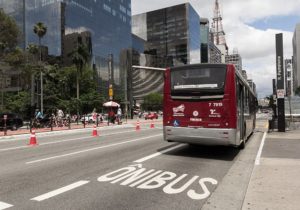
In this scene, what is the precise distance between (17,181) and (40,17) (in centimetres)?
9357

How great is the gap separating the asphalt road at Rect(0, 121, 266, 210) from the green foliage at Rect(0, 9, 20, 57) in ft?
99.5

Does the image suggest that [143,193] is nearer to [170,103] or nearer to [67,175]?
[67,175]

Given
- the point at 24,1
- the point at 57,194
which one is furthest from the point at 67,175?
the point at 24,1

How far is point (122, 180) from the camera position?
853cm

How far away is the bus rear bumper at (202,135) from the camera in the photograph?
12266mm

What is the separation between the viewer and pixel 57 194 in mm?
7105

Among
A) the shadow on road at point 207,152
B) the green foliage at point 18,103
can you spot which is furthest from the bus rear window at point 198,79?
the green foliage at point 18,103

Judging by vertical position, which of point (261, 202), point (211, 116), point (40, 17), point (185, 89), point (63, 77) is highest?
point (40, 17)

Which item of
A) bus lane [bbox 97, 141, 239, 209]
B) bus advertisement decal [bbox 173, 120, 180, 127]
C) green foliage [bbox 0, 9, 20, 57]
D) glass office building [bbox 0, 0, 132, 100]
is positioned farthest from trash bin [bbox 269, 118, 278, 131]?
glass office building [bbox 0, 0, 132, 100]

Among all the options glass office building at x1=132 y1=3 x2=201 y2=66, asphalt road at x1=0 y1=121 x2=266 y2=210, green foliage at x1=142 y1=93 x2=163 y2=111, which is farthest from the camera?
glass office building at x1=132 y1=3 x2=201 y2=66

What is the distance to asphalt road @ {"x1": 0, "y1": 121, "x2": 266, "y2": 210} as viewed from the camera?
666 centimetres

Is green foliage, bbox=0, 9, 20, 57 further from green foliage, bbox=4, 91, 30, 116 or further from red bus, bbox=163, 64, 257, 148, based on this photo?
red bus, bbox=163, 64, 257, 148

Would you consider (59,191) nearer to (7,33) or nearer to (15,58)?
(15,58)

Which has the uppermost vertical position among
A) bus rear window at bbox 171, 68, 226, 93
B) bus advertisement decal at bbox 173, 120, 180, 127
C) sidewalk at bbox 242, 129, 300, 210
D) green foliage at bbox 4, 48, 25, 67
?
green foliage at bbox 4, 48, 25, 67
